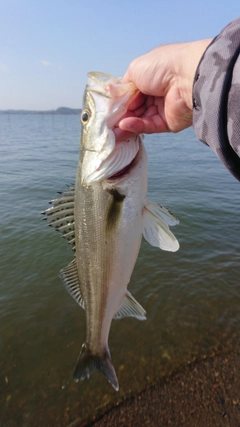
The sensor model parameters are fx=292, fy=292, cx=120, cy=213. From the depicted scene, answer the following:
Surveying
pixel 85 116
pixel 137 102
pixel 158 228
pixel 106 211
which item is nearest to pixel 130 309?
pixel 158 228

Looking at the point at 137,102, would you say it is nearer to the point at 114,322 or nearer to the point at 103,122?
the point at 103,122

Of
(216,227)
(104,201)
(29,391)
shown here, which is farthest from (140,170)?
(216,227)

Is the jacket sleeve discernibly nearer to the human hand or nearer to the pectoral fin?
the human hand

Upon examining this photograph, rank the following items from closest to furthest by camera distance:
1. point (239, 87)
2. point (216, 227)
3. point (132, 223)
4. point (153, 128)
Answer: point (239, 87) < point (132, 223) < point (153, 128) < point (216, 227)

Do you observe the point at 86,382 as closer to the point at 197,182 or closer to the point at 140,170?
the point at 140,170

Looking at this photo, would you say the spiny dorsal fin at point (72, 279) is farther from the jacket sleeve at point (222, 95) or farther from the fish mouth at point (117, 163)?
the jacket sleeve at point (222, 95)

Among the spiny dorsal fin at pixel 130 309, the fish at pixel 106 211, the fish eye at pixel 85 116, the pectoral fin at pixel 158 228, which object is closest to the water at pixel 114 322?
the spiny dorsal fin at pixel 130 309

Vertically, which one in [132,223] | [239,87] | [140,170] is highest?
[239,87]
